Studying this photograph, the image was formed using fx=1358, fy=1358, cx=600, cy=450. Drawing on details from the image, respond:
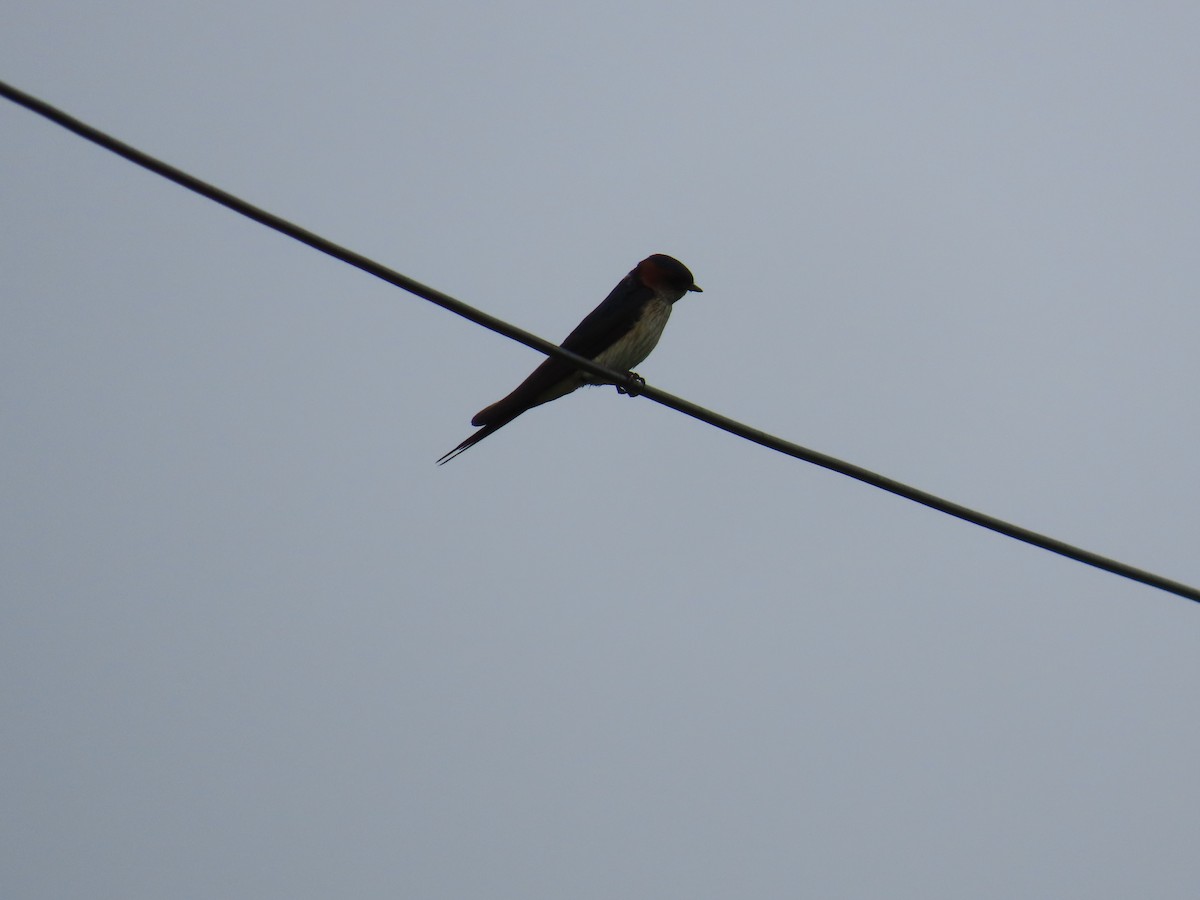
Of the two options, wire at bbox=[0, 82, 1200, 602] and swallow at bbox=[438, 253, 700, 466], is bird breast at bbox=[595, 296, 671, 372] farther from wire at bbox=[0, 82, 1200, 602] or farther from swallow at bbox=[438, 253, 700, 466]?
wire at bbox=[0, 82, 1200, 602]

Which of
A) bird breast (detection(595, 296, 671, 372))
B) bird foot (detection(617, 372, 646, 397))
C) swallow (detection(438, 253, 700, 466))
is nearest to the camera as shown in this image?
bird foot (detection(617, 372, 646, 397))

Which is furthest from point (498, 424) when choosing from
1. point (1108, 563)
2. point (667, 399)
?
point (1108, 563)

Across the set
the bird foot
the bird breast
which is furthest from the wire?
the bird breast

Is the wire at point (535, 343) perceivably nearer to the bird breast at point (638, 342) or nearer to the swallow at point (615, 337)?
the swallow at point (615, 337)

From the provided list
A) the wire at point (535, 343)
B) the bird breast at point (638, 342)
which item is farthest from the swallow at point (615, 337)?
the wire at point (535, 343)

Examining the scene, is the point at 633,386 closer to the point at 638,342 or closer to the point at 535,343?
the point at 638,342

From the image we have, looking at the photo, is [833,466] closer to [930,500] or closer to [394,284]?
[930,500]

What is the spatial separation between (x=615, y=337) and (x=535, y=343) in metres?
3.50

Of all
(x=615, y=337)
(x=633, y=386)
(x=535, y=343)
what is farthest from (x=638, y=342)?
(x=535, y=343)

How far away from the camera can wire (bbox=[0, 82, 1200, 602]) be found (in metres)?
3.24

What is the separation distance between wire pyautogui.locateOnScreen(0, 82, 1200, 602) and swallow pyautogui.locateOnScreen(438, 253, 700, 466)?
2.42 m

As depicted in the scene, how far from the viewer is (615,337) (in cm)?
766

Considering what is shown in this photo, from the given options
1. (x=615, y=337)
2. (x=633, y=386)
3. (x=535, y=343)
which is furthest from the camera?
(x=615, y=337)

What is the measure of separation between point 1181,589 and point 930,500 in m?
0.79
